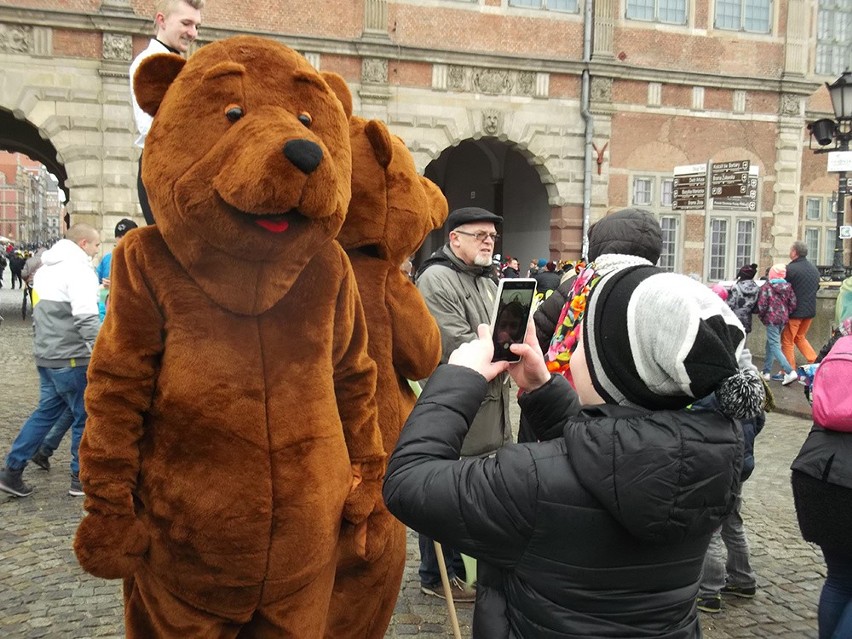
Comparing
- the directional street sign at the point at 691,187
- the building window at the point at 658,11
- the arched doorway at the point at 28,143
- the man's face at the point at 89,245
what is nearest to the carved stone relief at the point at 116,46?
the arched doorway at the point at 28,143

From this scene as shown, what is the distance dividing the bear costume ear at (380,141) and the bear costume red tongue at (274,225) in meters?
0.96

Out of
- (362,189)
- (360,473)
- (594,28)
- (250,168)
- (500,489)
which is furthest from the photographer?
(594,28)

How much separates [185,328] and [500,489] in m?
0.97

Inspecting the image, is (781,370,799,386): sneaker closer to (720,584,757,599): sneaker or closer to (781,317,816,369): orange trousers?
(781,317,816,369): orange trousers

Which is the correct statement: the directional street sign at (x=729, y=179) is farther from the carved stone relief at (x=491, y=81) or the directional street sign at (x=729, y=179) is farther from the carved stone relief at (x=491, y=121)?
the carved stone relief at (x=491, y=81)

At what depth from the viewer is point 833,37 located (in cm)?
2238

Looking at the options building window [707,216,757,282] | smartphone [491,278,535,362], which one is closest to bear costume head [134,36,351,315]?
smartphone [491,278,535,362]

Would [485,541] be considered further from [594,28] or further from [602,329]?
[594,28]

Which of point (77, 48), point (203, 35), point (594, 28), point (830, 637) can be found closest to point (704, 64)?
point (594, 28)

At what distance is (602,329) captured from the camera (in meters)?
1.62

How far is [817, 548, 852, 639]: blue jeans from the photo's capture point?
303 centimetres

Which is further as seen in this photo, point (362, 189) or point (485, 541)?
point (362, 189)

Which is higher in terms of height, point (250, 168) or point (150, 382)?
point (250, 168)

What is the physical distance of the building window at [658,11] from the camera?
685 inches
